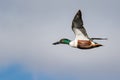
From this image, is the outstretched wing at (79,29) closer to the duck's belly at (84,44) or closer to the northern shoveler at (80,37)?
the northern shoveler at (80,37)

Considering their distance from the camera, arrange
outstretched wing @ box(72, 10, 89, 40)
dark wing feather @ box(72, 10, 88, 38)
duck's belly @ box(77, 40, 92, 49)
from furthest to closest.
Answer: outstretched wing @ box(72, 10, 89, 40)
duck's belly @ box(77, 40, 92, 49)
dark wing feather @ box(72, 10, 88, 38)

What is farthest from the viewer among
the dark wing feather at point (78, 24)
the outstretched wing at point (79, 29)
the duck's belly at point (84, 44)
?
the outstretched wing at point (79, 29)

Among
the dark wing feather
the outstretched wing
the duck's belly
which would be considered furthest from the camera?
the outstretched wing

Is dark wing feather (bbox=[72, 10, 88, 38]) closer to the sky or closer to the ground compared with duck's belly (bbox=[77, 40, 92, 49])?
closer to the sky

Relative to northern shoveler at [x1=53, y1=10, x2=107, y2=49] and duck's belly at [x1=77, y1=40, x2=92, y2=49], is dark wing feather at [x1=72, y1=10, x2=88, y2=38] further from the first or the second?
duck's belly at [x1=77, y1=40, x2=92, y2=49]

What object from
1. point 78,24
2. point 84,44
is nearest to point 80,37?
point 84,44

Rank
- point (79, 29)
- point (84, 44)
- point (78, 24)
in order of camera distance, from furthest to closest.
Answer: point (79, 29) → point (78, 24) → point (84, 44)

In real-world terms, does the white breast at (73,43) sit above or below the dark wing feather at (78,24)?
below

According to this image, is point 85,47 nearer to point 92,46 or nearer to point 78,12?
point 92,46

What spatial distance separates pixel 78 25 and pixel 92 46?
6.55 feet

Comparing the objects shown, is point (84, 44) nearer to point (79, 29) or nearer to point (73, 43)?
point (73, 43)

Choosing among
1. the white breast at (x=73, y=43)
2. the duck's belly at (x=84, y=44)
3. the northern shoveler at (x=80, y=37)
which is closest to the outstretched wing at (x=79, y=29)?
the northern shoveler at (x=80, y=37)

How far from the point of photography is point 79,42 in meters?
24.3

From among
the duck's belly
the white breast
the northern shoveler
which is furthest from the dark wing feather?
the white breast
